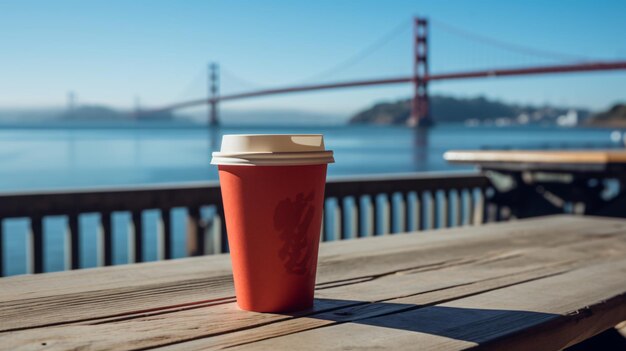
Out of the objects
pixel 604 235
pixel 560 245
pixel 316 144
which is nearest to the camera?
pixel 316 144

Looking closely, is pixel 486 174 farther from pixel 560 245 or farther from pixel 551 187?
pixel 560 245

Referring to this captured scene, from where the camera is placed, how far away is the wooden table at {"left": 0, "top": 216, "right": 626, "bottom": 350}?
1.88ft

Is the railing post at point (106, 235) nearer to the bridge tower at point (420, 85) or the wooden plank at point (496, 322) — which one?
the wooden plank at point (496, 322)

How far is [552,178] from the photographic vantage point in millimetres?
2828

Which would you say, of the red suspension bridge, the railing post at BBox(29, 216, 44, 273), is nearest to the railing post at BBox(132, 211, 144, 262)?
the railing post at BBox(29, 216, 44, 273)

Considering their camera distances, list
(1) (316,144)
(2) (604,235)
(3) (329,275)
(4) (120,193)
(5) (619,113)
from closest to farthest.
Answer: (1) (316,144) → (3) (329,275) → (2) (604,235) → (4) (120,193) → (5) (619,113)

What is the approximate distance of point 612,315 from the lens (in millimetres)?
756

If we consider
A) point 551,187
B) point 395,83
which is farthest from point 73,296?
point 395,83

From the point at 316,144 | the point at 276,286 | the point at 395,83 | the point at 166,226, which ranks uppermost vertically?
the point at 395,83

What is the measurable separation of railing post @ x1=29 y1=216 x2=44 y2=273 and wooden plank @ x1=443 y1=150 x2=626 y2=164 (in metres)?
1.54

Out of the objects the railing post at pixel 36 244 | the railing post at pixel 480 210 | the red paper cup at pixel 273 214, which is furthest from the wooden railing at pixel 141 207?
the red paper cup at pixel 273 214

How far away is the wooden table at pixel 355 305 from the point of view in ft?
1.88

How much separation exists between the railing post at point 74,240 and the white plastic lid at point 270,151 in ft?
Result: 4.76

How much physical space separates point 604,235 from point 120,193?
1346 millimetres
